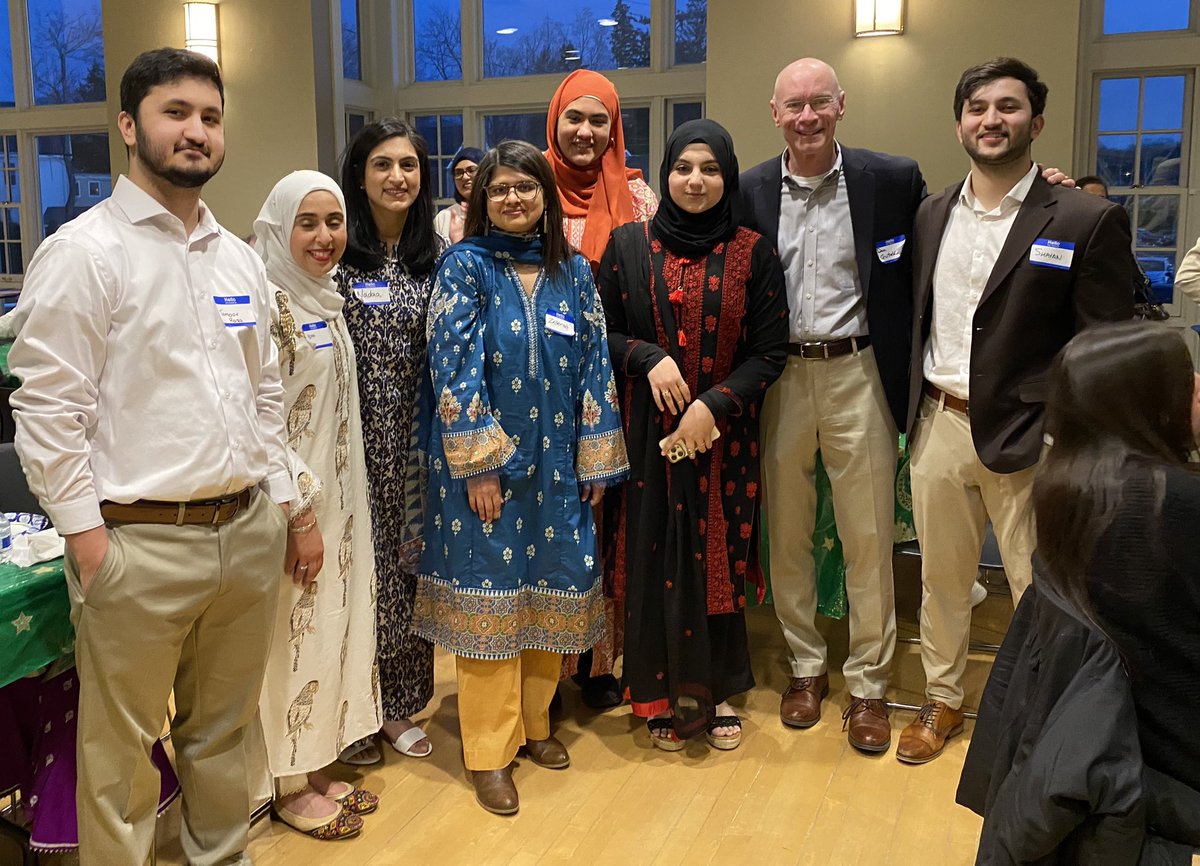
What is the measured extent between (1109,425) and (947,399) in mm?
1339

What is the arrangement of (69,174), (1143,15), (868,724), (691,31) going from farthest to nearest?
(69,174) < (691,31) < (1143,15) < (868,724)

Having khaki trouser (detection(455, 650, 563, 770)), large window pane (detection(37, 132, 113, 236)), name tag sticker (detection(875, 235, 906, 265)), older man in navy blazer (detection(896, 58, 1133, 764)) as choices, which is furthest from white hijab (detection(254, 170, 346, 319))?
large window pane (detection(37, 132, 113, 236))

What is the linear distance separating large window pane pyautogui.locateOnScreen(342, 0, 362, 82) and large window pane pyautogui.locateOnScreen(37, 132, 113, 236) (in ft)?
7.44

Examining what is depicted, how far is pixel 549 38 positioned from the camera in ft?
24.0

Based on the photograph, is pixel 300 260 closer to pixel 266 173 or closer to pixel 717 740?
pixel 717 740

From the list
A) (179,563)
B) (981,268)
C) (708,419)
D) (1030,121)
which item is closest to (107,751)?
(179,563)

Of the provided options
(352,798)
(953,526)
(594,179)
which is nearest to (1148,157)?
(953,526)

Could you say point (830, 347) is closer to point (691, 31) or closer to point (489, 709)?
point (489, 709)

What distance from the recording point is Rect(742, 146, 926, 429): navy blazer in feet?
9.49

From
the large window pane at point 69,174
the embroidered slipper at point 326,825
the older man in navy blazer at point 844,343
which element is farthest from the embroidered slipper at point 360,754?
the large window pane at point 69,174

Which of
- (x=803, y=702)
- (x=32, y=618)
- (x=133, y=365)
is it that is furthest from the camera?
(x=803, y=702)

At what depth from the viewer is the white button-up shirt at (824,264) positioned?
2.92 meters

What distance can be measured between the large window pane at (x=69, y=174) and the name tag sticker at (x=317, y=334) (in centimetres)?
678

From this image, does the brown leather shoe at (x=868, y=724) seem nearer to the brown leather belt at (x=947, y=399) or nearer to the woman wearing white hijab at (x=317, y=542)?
the brown leather belt at (x=947, y=399)
